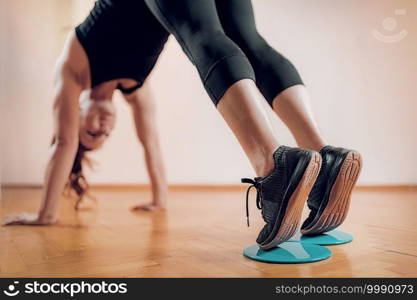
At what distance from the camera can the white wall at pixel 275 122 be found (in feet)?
7.51

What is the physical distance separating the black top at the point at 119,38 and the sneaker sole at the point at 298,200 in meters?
0.73

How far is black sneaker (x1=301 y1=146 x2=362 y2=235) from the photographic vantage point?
0.81 m

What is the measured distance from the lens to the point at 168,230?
1205mm

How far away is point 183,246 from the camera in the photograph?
3.14 feet

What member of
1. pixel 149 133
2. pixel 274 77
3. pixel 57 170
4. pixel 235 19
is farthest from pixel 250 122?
pixel 149 133

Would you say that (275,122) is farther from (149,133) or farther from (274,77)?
(274,77)

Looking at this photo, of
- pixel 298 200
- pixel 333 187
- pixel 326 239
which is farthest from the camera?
pixel 326 239

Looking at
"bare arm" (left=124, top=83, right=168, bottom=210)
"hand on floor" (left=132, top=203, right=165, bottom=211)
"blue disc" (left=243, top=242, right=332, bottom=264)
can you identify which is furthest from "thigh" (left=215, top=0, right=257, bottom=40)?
"hand on floor" (left=132, top=203, right=165, bottom=211)

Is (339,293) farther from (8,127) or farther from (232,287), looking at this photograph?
(8,127)

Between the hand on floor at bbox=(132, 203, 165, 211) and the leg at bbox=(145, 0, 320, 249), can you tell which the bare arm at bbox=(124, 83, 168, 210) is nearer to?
the hand on floor at bbox=(132, 203, 165, 211)

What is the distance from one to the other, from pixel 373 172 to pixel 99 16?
177 cm

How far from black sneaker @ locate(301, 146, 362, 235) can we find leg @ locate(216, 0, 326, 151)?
0.20 feet

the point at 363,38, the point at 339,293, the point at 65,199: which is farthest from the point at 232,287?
the point at 363,38

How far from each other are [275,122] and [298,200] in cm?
183
